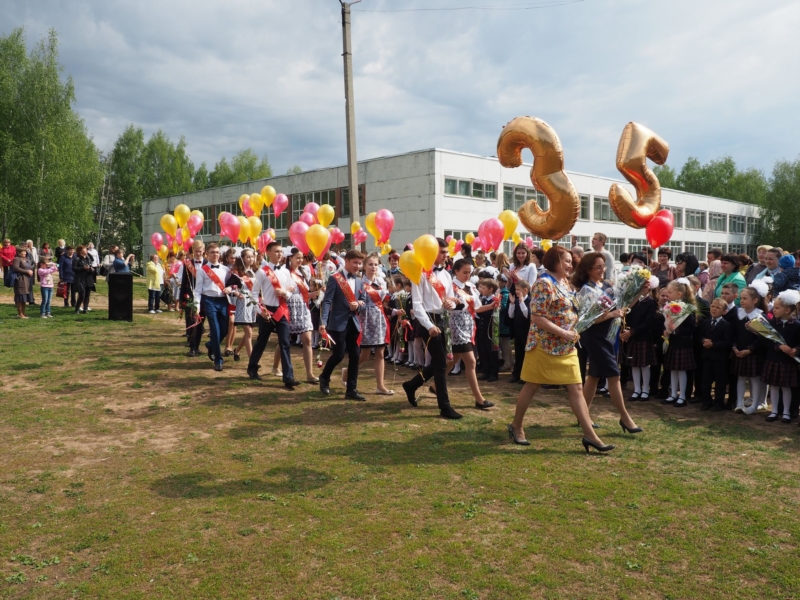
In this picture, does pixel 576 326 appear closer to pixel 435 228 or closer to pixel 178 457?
pixel 178 457

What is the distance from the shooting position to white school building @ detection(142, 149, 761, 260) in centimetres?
3397

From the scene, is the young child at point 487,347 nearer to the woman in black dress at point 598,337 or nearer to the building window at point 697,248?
the woman in black dress at point 598,337

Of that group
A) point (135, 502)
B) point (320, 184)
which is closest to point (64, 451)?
point (135, 502)

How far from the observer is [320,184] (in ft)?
134

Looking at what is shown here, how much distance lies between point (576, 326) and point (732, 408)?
3191 mm

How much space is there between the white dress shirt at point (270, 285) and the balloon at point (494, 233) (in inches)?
202

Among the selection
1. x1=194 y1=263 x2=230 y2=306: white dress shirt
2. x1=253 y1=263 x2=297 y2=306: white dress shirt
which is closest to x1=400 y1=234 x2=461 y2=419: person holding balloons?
x1=253 y1=263 x2=297 y2=306: white dress shirt

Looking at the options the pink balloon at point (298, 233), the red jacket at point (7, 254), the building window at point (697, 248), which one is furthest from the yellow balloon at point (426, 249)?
the building window at point (697, 248)

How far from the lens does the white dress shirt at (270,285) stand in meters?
8.33

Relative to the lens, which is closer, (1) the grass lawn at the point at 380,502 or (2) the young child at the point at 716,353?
(1) the grass lawn at the point at 380,502

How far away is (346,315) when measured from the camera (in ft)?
24.5

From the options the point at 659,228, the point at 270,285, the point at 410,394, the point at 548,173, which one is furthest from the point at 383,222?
the point at 548,173

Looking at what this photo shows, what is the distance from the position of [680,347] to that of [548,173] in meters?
3.23

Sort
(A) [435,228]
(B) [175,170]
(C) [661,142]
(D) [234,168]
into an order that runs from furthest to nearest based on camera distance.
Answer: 1. (D) [234,168]
2. (B) [175,170]
3. (A) [435,228]
4. (C) [661,142]
